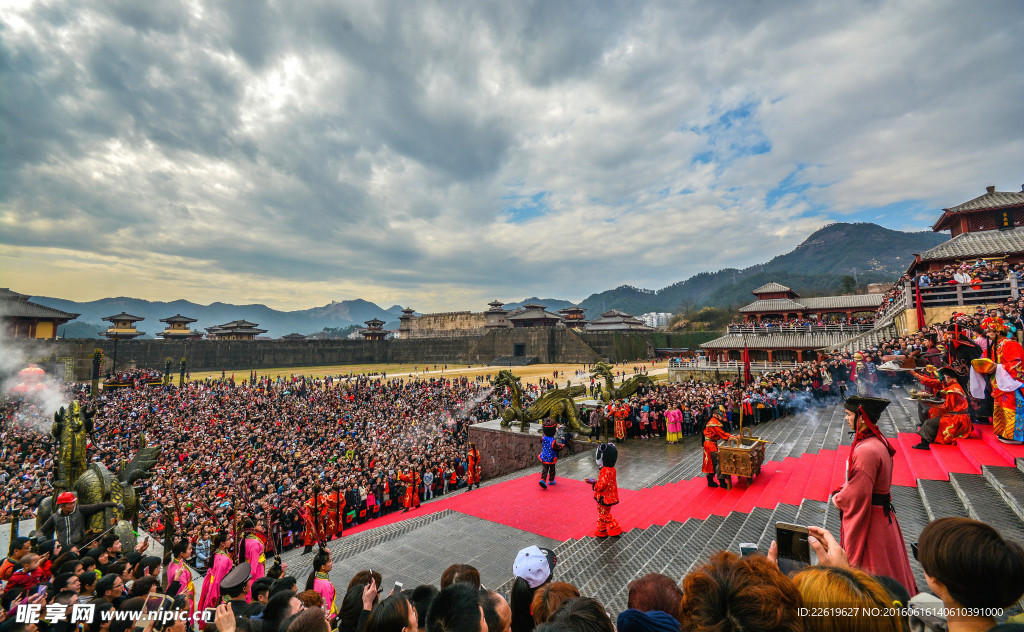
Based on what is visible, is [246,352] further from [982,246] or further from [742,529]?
[982,246]

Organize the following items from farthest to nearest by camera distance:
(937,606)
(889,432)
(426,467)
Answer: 1. (426,467)
2. (889,432)
3. (937,606)

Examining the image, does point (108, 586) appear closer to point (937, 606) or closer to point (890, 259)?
point (937, 606)

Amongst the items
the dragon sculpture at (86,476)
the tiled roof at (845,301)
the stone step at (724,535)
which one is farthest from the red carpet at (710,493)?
the tiled roof at (845,301)

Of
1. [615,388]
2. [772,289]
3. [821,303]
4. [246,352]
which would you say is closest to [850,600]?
[615,388]

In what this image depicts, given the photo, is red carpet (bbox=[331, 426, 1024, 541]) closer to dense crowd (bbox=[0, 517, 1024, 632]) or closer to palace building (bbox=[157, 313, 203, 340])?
dense crowd (bbox=[0, 517, 1024, 632])

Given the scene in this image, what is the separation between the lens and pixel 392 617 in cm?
187

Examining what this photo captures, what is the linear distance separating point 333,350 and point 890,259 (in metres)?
182

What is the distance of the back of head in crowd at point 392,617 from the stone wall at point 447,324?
61.6 metres

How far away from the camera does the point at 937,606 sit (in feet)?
4.73

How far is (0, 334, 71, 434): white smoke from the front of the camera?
1848cm

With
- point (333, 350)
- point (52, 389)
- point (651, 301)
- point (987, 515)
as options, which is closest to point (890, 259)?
point (651, 301)

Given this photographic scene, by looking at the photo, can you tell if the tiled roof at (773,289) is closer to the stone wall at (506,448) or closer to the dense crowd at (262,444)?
the dense crowd at (262,444)

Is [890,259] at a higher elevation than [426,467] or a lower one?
higher

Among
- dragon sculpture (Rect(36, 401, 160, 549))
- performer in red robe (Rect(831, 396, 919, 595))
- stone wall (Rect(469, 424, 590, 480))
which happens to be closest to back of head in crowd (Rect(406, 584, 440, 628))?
performer in red robe (Rect(831, 396, 919, 595))
